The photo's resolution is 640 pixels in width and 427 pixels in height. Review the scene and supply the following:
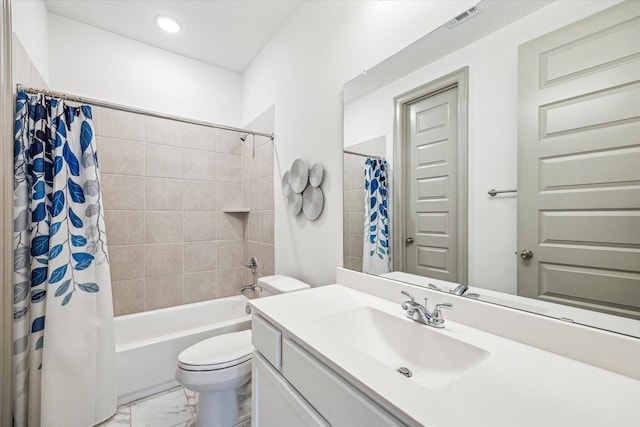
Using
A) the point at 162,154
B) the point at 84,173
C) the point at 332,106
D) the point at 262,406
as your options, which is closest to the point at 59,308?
the point at 84,173

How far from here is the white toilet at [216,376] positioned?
1353 mm

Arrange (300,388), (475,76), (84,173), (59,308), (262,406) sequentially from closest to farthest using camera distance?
(300,388)
(475,76)
(262,406)
(59,308)
(84,173)

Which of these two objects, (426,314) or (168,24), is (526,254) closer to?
(426,314)

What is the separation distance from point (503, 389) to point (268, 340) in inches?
29.0

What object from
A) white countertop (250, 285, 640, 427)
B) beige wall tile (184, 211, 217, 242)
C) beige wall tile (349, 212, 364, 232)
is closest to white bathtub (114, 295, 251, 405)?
beige wall tile (184, 211, 217, 242)

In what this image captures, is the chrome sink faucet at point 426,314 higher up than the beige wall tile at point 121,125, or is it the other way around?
the beige wall tile at point 121,125

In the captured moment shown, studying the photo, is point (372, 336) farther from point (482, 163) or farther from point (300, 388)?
point (482, 163)

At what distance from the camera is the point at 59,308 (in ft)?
4.44

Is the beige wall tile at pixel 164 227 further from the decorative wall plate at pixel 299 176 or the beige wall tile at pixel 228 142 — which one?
the decorative wall plate at pixel 299 176

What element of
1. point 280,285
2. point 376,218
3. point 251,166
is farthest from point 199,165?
point 376,218

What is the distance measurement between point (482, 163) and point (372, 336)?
0.73 m

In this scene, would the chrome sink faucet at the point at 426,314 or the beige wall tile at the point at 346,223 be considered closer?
the chrome sink faucet at the point at 426,314

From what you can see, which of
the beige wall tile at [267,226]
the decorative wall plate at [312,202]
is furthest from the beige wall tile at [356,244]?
the beige wall tile at [267,226]

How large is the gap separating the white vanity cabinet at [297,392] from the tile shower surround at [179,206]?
114 centimetres
